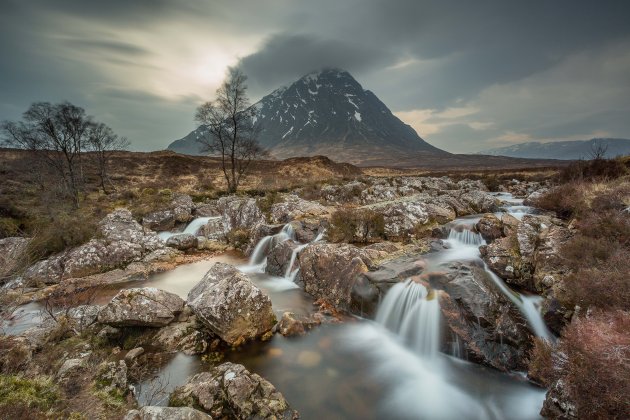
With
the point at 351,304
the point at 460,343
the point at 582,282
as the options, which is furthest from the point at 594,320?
the point at 351,304

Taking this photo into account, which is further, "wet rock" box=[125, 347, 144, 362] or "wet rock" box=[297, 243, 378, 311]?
"wet rock" box=[297, 243, 378, 311]

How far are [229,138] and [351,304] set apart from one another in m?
26.9

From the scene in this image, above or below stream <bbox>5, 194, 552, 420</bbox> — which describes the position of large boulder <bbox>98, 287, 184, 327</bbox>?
above

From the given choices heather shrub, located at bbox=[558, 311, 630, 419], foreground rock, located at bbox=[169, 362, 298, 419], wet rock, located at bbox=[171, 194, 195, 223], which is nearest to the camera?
heather shrub, located at bbox=[558, 311, 630, 419]

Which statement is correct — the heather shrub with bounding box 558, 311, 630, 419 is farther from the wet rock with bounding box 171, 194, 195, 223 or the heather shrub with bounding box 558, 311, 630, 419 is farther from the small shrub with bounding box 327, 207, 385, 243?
the wet rock with bounding box 171, 194, 195, 223

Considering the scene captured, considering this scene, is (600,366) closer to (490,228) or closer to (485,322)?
(485,322)

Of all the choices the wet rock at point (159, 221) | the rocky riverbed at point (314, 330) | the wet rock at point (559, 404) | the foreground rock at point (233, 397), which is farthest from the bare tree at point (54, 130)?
the wet rock at point (559, 404)

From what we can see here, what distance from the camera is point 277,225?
697 inches

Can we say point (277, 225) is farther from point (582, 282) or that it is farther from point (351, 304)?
point (582, 282)

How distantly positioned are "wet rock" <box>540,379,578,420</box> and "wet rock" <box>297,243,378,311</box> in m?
5.16

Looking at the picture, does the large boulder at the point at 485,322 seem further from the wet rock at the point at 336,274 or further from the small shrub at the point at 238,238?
the small shrub at the point at 238,238

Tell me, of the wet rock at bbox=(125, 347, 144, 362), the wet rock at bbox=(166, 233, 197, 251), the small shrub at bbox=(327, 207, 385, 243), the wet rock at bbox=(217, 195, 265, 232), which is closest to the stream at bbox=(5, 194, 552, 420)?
the wet rock at bbox=(125, 347, 144, 362)

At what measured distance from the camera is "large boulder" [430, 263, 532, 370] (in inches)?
282

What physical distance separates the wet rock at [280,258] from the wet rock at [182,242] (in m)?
6.67
